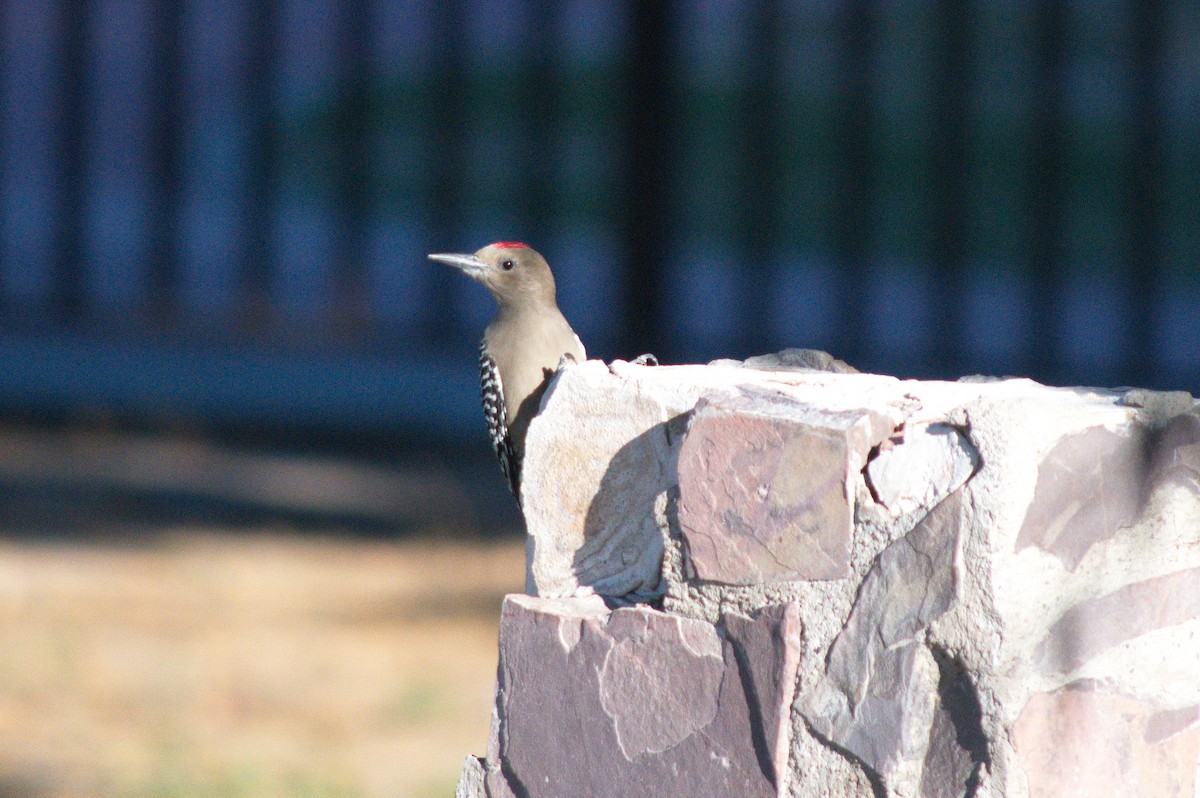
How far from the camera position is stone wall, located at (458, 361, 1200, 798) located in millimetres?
1831

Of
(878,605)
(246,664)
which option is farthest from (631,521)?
(246,664)

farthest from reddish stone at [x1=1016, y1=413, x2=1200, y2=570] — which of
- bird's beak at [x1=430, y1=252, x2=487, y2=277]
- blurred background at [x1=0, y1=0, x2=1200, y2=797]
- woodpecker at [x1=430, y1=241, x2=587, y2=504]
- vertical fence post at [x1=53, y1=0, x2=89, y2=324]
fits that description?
vertical fence post at [x1=53, y1=0, x2=89, y2=324]

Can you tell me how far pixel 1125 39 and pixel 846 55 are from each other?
1.09 meters

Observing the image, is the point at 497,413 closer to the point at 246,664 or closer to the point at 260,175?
the point at 246,664

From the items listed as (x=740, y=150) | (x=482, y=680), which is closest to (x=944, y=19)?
(x=740, y=150)

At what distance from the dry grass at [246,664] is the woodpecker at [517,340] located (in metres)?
1.49

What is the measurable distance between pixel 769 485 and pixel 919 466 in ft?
0.52

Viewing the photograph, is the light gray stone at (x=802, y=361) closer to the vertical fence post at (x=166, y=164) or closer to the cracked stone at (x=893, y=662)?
the cracked stone at (x=893, y=662)

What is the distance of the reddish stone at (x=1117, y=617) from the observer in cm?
187

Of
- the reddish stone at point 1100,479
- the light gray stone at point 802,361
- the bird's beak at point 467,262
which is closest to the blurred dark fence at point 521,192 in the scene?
the bird's beak at point 467,262

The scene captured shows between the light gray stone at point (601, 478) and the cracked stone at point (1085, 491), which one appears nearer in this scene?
the cracked stone at point (1085, 491)

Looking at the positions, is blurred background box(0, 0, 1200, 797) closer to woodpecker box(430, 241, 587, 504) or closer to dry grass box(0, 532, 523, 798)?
dry grass box(0, 532, 523, 798)

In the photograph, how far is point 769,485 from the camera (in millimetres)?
1911

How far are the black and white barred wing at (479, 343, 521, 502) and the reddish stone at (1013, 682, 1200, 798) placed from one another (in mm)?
1272
